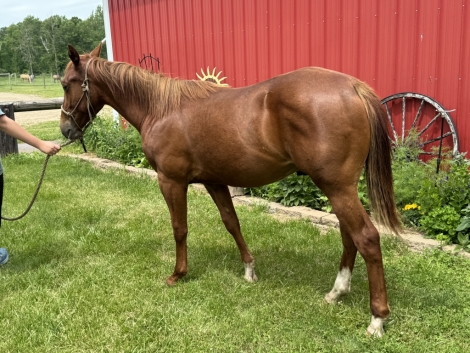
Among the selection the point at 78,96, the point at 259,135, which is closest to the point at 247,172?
the point at 259,135

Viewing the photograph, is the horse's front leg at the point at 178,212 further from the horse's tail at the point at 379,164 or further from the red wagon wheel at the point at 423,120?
the red wagon wheel at the point at 423,120

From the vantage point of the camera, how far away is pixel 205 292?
3.20 meters

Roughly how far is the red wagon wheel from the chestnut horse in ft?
7.38

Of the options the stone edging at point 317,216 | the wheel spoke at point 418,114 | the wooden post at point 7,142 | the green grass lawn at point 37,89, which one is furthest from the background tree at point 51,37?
the wheel spoke at point 418,114

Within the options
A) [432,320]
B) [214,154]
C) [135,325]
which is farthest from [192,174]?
[432,320]

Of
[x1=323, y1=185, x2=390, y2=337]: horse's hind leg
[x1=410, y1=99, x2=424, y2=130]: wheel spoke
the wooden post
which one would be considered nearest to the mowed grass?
[x1=323, y1=185, x2=390, y2=337]: horse's hind leg

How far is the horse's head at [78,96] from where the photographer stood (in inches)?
131

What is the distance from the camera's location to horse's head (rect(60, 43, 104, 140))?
3332mm

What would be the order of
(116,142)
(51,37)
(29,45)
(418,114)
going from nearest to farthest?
(418,114)
(116,142)
(29,45)
(51,37)

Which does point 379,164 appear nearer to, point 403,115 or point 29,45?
point 403,115

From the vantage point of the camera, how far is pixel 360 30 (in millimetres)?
5027

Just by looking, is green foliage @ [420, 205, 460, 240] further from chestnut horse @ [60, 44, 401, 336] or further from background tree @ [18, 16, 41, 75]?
background tree @ [18, 16, 41, 75]

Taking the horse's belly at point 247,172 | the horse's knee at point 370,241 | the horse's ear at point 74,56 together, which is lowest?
the horse's knee at point 370,241

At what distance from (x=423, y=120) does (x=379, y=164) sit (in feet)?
8.33
